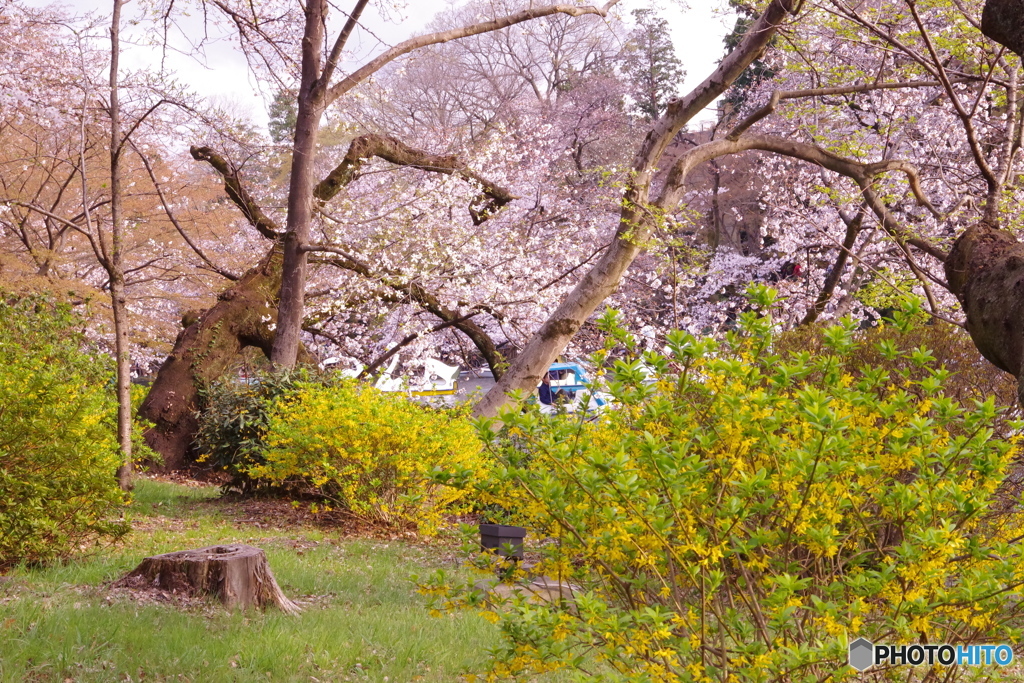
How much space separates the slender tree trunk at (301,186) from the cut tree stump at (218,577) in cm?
660

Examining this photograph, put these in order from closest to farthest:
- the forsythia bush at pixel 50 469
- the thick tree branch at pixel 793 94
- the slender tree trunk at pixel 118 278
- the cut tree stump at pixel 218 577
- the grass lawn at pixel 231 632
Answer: the grass lawn at pixel 231 632 → the cut tree stump at pixel 218 577 → the forsythia bush at pixel 50 469 → the slender tree trunk at pixel 118 278 → the thick tree branch at pixel 793 94

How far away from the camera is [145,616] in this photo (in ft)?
14.1

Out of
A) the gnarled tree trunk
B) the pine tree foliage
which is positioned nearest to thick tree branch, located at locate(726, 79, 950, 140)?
the gnarled tree trunk

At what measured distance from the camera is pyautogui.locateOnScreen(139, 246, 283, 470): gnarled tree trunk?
39.3 feet

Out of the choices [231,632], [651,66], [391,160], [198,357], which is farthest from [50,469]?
[651,66]

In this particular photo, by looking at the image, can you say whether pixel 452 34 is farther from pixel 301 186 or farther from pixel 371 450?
pixel 371 450

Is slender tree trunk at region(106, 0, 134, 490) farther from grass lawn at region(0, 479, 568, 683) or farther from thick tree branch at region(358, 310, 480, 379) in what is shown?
thick tree branch at region(358, 310, 480, 379)

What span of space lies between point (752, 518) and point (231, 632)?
8.75ft

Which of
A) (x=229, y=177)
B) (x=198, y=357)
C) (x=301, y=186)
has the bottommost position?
(x=198, y=357)

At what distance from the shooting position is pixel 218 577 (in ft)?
15.6

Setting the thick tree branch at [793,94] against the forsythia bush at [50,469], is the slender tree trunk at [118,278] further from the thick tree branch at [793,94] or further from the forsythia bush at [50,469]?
the thick tree branch at [793,94]

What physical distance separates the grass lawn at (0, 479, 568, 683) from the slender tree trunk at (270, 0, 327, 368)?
17.4 feet

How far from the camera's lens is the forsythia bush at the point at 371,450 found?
774 cm

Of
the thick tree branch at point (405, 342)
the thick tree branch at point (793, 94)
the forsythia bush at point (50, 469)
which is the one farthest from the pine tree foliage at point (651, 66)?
the forsythia bush at point (50, 469)
